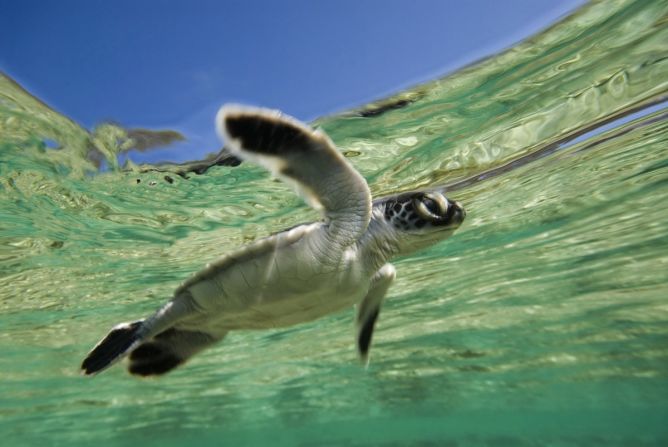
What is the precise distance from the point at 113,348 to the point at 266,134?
2777 mm

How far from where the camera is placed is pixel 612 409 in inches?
1174

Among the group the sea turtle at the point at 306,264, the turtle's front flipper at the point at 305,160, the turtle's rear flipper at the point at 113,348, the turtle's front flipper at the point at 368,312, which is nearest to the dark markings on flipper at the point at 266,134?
the turtle's front flipper at the point at 305,160

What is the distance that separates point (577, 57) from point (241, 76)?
377cm

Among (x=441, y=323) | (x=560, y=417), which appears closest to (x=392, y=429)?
(x=560, y=417)

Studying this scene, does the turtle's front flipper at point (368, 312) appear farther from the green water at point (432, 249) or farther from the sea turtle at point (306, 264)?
the green water at point (432, 249)

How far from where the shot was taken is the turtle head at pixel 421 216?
14.7 feet

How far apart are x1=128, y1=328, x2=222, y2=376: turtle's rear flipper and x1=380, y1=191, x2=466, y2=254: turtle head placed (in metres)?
2.64

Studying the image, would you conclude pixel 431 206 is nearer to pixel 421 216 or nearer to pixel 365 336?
pixel 421 216

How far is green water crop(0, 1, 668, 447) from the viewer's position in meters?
6.01

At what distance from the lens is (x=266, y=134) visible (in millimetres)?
3205

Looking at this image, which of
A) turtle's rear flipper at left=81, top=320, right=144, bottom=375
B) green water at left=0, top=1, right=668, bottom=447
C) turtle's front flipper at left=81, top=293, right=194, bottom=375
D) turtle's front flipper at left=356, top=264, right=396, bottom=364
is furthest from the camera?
green water at left=0, top=1, right=668, bottom=447

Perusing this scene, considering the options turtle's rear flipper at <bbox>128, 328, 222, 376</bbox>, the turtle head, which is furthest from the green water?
turtle's rear flipper at <bbox>128, 328, 222, 376</bbox>

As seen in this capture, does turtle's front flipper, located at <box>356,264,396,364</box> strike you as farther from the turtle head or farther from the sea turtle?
the turtle head

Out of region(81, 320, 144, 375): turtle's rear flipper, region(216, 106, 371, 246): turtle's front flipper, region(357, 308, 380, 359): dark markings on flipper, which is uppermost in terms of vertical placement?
region(216, 106, 371, 246): turtle's front flipper
